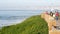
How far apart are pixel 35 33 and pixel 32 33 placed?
0.55 metres

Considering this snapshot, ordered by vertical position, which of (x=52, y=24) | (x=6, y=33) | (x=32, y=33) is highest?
(x=52, y=24)

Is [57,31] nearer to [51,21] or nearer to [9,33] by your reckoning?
→ [51,21]

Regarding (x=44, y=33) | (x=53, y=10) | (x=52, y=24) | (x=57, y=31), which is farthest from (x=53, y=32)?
(x=53, y=10)

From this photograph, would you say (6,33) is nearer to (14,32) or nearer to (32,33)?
(14,32)

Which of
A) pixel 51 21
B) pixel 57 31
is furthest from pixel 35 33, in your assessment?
pixel 57 31

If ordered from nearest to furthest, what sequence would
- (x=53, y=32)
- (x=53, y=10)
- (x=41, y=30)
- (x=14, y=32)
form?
(x=53, y=32), (x=41, y=30), (x=53, y=10), (x=14, y=32)

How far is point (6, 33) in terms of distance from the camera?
2155 cm

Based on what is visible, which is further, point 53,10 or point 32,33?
point 53,10

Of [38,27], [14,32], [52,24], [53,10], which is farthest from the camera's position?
[14,32]

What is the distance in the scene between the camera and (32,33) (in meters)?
15.7

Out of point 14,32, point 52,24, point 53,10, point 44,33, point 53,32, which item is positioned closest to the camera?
point 53,32

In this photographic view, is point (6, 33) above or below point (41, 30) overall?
below

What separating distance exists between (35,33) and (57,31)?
19.3ft

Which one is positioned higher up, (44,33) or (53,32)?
(53,32)
